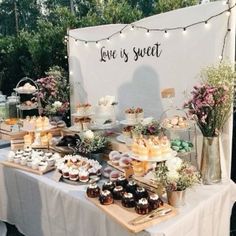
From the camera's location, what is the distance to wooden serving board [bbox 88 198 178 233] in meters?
1.58

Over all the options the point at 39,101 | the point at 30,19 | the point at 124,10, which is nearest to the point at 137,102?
the point at 39,101

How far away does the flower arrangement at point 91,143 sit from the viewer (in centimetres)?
243

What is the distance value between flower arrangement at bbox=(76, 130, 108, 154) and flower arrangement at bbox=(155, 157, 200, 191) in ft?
2.37

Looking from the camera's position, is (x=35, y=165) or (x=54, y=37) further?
(x=54, y=37)

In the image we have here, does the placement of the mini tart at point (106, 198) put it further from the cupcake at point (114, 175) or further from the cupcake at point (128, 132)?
the cupcake at point (128, 132)

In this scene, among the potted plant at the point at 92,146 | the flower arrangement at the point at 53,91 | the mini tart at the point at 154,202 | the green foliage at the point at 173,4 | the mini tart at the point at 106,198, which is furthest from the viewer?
the green foliage at the point at 173,4

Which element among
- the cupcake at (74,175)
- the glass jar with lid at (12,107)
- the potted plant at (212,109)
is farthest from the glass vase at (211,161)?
the glass jar with lid at (12,107)

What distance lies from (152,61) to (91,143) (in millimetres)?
776

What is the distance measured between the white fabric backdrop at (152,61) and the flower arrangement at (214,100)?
17 cm

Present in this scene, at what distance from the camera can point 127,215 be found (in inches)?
66.1

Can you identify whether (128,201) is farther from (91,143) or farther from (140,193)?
(91,143)

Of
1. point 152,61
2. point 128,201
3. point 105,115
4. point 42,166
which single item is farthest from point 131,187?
point 152,61

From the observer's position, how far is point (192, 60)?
7.75 feet

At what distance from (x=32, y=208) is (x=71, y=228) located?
43cm
